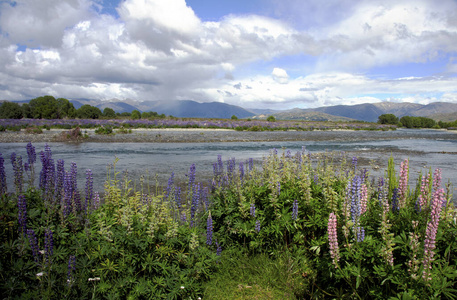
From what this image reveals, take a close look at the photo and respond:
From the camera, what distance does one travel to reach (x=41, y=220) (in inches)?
155

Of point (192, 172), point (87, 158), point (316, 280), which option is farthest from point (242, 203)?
point (87, 158)

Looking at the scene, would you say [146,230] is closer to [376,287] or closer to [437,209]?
[376,287]

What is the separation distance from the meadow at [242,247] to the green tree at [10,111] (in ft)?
238

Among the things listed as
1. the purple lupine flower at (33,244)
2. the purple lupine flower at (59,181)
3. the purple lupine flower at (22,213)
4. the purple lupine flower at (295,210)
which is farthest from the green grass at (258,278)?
the purple lupine flower at (59,181)

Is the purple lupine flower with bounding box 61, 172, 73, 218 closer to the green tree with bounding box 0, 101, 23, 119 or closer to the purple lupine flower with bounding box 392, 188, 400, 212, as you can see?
the purple lupine flower with bounding box 392, 188, 400, 212

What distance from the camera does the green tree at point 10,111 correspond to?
61.0m

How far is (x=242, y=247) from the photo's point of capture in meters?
5.06

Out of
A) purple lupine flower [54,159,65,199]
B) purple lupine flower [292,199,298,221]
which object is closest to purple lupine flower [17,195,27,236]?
purple lupine flower [54,159,65,199]

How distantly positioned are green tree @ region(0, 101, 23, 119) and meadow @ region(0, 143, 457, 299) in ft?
238

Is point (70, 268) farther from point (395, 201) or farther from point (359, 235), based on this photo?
point (395, 201)

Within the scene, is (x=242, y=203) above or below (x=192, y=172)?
below

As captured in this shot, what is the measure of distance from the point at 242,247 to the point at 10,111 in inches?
3017

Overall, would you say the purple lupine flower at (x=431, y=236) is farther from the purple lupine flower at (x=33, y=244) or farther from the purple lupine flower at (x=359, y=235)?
the purple lupine flower at (x=33, y=244)

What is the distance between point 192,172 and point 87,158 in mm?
14739
